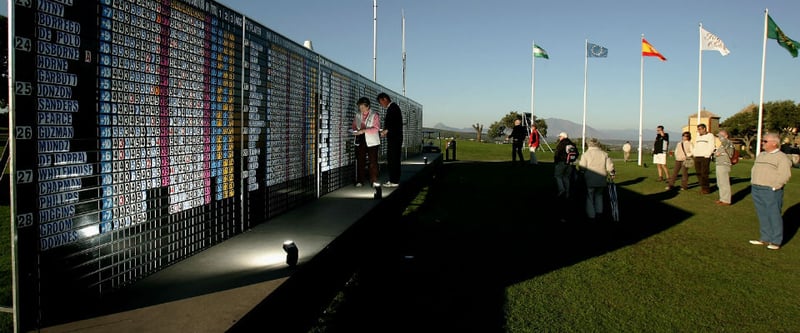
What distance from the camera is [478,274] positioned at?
20.8 ft

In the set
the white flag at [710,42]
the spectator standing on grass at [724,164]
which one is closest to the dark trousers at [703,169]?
the spectator standing on grass at [724,164]

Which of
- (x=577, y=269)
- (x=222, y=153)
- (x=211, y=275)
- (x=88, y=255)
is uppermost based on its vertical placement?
(x=222, y=153)

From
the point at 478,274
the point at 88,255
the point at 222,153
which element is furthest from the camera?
the point at 478,274

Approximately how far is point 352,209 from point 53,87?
4.96 meters

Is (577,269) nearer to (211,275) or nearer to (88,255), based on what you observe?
(211,275)

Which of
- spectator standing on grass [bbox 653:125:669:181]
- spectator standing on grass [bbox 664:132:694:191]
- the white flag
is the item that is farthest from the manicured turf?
the white flag

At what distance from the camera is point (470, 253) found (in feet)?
24.4

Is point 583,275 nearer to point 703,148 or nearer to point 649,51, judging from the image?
point 703,148

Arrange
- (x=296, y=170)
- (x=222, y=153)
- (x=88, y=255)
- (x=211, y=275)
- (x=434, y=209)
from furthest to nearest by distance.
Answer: (x=434, y=209), (x=296, y=170), (x=222, y=153), (x=211, y=275), (x=88, y=255)

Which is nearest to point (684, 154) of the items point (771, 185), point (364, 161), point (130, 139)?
point (771, 185)

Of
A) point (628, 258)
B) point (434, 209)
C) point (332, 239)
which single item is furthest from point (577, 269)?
point (434, 209)

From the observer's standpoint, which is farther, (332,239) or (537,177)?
(537,177)

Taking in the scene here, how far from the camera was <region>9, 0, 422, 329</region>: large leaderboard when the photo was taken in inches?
116

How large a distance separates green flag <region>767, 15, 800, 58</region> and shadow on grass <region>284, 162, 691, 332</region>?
13.8 metres
